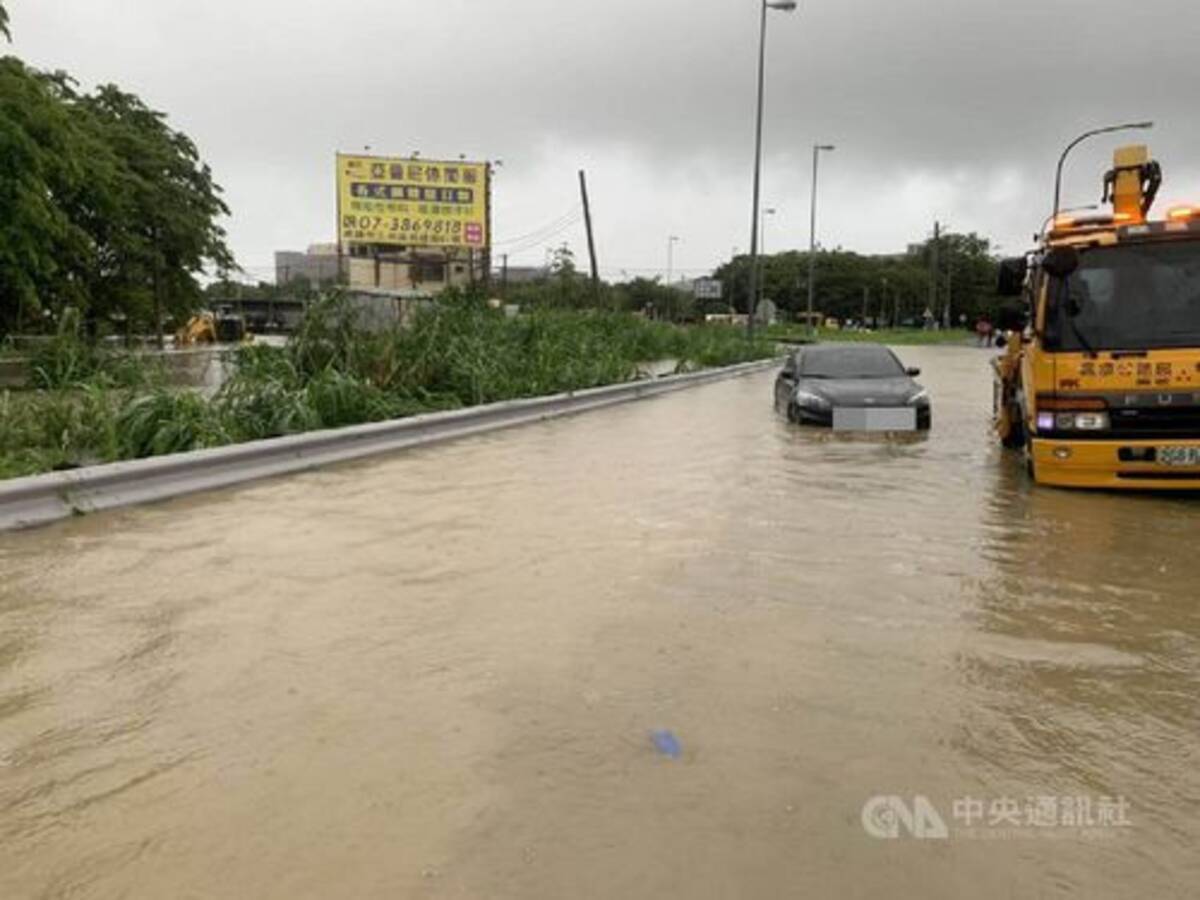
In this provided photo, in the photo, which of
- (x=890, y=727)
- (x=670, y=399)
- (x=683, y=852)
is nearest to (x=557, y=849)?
(x=683, y=852)

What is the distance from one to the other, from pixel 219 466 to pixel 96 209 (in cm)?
2033

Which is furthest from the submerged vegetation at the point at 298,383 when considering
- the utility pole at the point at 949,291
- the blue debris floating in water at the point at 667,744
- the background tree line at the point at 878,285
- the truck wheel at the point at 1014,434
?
the background tree line at the point at 878,285

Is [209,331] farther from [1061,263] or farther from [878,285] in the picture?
[878,285]

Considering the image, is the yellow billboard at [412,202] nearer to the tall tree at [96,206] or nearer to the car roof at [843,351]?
the tall tree at [96,206]

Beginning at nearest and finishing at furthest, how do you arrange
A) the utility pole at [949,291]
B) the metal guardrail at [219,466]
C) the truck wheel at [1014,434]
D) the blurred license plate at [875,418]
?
A: the metal guardrail at [219,466]
the truck wheel at [1014,434]
the blurred license plate at [875,418]
the utility pole at [949,291]

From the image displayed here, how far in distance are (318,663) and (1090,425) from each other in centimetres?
695

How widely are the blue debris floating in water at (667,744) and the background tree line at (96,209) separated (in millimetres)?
17469

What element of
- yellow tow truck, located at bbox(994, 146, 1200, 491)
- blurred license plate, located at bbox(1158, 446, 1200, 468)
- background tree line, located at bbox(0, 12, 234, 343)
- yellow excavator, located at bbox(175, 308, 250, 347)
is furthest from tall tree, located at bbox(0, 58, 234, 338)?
blurred license plate, located at bbox(1158, 446, 1200, 468)

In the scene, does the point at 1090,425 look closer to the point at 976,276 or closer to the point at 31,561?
the point at 31,561

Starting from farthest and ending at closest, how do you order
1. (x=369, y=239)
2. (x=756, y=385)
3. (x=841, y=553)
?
(x=369, y=239)
(x=756, y=385)
(x=841, y=553)

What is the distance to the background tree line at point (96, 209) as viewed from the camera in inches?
716

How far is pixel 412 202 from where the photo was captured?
46469mm

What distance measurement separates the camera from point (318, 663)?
15.4 feet

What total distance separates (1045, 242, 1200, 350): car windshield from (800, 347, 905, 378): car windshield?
18.5 feet
